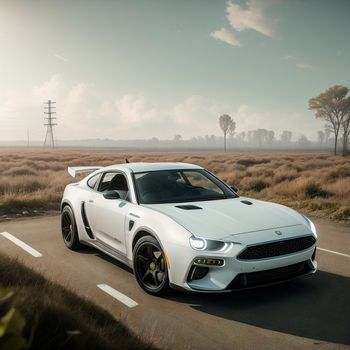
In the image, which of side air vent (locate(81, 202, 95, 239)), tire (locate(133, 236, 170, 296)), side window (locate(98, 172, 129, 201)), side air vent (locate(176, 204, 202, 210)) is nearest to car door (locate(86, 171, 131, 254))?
side window (locate(98, 172, 129, 201))

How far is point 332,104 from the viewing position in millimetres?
78562

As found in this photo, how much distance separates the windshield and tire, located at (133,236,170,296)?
707 millimetres

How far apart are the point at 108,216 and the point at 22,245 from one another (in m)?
2.63

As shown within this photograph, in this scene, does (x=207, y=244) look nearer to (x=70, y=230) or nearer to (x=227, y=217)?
(x=227, y=217)

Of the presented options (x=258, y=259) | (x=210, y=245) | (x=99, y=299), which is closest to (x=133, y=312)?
(x=99, y=299)

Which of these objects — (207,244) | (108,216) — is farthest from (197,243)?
(108,216)

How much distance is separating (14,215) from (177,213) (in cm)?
767

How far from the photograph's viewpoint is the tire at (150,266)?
5.27m

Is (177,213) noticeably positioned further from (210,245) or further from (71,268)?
(71,268)

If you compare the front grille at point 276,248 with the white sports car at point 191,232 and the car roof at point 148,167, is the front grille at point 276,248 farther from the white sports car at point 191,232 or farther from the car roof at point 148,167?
the car roof at point 148,167

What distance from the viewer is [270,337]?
14.4 feet

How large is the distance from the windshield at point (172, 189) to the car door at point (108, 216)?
0.82ft

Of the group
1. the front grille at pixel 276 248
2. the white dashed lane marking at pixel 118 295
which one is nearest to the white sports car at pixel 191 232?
the front grille at pixel 276 248

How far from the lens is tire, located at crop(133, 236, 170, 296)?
5.27 meters
